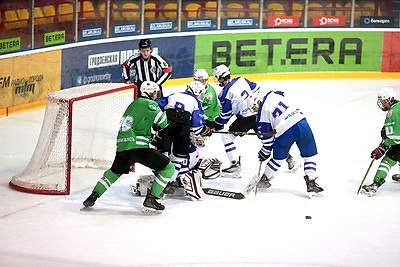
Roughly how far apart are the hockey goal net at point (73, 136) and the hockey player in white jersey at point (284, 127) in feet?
4.66

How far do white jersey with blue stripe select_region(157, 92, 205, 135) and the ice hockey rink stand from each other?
0.65 m

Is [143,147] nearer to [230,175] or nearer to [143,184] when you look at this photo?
[143,184]

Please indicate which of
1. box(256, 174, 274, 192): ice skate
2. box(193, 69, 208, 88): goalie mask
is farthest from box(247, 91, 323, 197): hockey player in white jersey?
box(193, 69, 208, 88): goalie mask

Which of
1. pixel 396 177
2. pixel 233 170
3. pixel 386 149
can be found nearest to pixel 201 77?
pixel 233 170

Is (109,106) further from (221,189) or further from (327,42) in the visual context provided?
(327,42)

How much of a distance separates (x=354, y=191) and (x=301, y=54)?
5946mm

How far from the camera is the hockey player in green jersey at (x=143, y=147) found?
7.21m

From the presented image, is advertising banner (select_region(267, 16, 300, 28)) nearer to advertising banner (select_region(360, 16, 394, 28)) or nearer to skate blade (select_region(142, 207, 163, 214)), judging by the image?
advertising banner (select_region(360, 16, 394, 28))

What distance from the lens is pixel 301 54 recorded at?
14078 millimetres

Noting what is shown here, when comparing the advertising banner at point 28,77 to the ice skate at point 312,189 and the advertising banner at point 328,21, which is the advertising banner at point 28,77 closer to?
the ice skate at point 312,189

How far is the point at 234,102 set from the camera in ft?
28.5

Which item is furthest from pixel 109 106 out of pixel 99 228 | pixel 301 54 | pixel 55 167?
pixel 301 54

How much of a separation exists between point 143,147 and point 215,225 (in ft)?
2.70

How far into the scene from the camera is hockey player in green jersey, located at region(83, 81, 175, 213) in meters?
7.21
